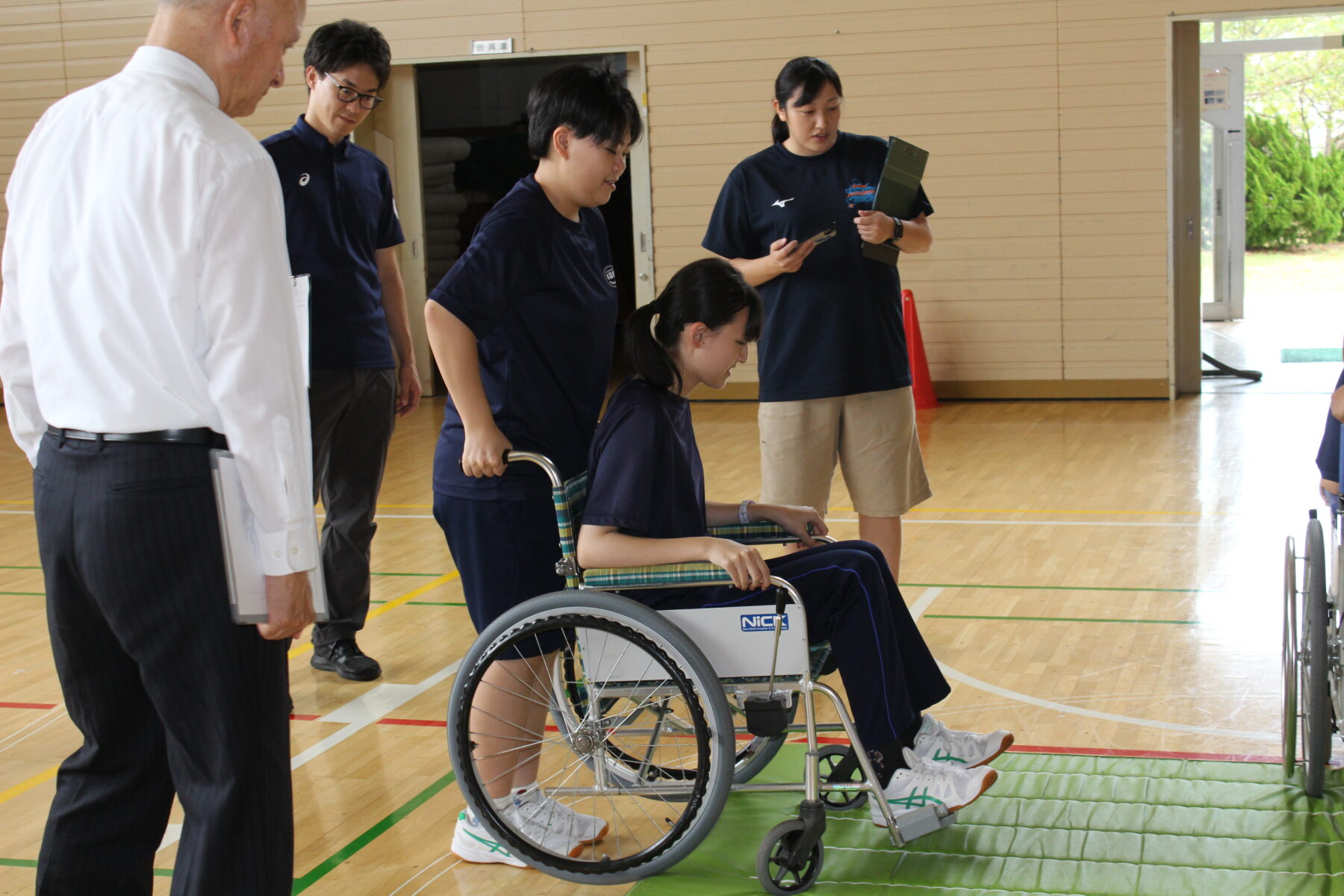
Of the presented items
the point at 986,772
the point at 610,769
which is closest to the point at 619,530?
the point at 610,769

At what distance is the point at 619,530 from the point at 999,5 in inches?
251

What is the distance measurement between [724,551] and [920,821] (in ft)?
1.63

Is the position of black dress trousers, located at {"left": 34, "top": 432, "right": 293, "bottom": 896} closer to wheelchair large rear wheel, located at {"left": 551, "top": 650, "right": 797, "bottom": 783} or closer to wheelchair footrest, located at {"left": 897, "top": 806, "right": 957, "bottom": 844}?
wheelchair large rear wheel, located at {"left": 551, "top": 650, "right": 797, "bottom": 783}

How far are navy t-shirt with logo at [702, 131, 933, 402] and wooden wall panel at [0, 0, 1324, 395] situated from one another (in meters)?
4.93

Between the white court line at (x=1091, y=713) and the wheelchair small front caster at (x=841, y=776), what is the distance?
0.50 m

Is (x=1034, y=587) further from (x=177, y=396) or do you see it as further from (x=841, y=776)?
(x=177, y=396)

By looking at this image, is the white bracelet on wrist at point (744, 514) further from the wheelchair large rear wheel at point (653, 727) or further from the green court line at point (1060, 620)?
the green court line at point (1060, 620)

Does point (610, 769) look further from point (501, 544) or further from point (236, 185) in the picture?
point (236, 185)

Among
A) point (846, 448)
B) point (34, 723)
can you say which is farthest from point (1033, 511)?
point (34, 723)

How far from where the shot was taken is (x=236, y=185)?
1.24 meters

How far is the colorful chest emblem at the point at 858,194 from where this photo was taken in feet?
9.21

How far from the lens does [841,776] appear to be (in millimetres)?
2037

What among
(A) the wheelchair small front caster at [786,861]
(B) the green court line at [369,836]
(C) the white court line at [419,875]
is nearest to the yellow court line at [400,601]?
(B) the green court line at [369,836]

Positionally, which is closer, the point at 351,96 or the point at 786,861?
the point at 786,861
